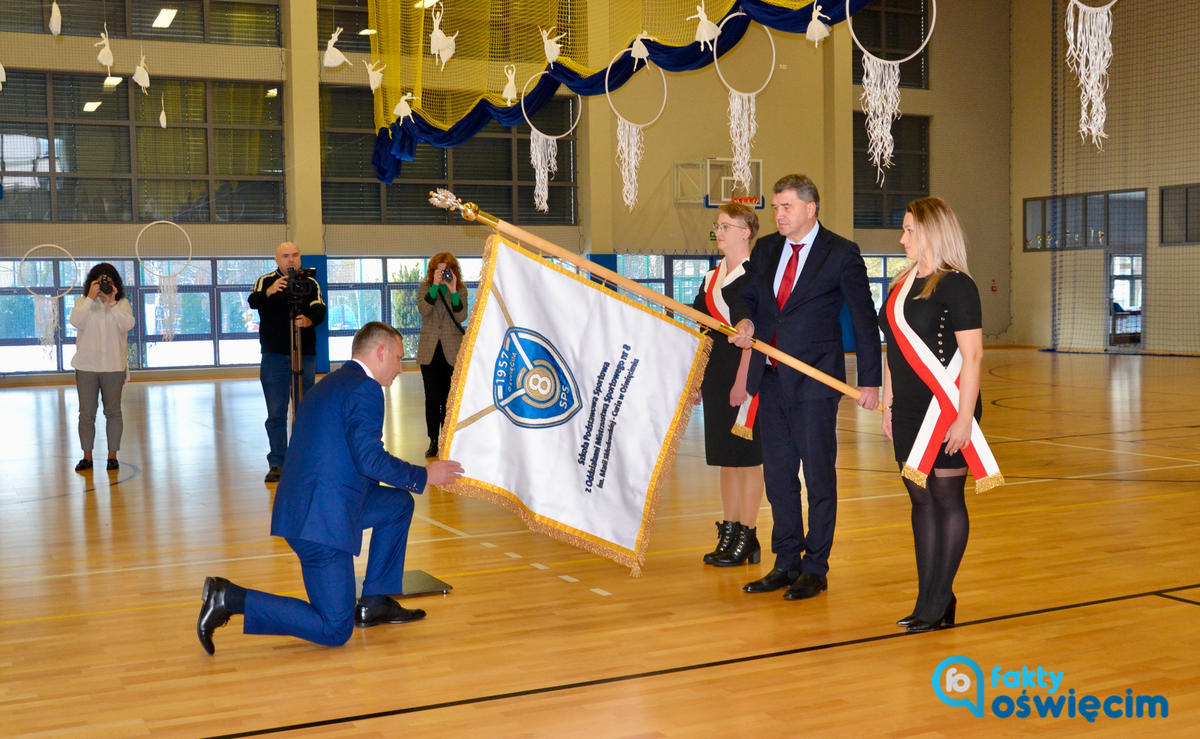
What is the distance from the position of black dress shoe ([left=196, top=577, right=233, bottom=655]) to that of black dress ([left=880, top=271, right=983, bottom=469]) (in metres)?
2.42

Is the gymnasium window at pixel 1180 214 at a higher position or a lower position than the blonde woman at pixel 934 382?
higher

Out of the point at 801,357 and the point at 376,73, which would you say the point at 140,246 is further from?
the point at 801,357

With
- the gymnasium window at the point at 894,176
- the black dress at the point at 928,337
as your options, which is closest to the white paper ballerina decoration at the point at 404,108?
the black dress at the point at 928,337

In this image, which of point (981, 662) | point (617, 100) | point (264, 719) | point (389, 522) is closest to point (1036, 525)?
point (981, 662)

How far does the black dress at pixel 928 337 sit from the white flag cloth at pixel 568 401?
1.08 meters

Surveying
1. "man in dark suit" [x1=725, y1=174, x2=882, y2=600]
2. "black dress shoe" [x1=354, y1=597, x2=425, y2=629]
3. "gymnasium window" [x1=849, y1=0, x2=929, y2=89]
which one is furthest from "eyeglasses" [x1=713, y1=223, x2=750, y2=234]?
"gymnasium window" [x1=849, y1=0, x2=929, y2=89]

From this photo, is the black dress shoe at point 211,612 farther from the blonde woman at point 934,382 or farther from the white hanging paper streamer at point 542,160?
the white hanging paper streamer at point 542,160

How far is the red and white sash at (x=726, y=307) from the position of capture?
15.6ft

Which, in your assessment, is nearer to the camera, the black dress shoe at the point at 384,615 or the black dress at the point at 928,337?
the black dress at the point at 928,337

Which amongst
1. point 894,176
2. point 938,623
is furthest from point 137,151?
point 938,623

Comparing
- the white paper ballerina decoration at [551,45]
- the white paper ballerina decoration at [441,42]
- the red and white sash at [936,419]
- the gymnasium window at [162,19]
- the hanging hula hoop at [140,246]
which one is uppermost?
the gymnasium window at [162,19]

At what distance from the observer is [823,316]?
14.7 ft

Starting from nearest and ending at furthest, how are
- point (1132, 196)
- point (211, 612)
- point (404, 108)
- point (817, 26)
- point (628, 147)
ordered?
point (211, 612) → point (817, 26) → point (404, 108) → point (628, 147) → point (1132, 196)

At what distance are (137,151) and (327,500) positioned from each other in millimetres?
18287
